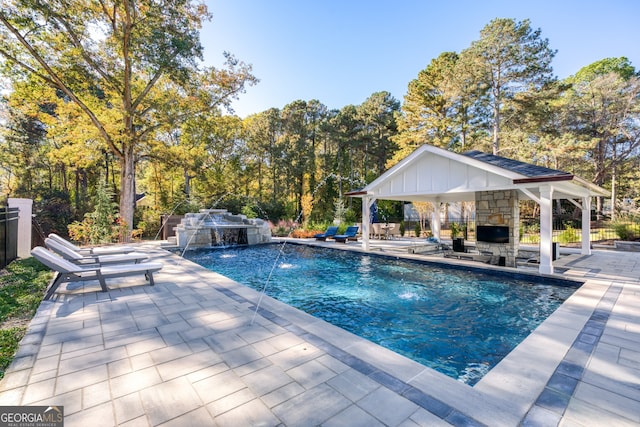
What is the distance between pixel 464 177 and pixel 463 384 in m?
6.97

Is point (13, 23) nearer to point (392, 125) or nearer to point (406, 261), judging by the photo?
point (406, 261)

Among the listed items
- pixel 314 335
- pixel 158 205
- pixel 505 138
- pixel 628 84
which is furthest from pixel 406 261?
pixel 628 84

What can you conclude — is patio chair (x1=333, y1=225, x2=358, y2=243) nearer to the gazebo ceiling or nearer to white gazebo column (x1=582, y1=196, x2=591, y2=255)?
the gazebo ceiling

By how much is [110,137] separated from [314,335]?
14997mm

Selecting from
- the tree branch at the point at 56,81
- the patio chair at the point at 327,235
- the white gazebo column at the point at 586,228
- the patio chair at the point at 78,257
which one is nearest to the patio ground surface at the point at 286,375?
the patio chair at the point at 78,257

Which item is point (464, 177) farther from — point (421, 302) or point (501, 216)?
point (421, 302)

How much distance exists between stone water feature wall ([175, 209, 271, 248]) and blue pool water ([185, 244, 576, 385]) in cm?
380

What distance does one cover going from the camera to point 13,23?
10117mm

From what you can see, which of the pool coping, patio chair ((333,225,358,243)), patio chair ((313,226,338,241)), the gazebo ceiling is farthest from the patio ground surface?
patio chair ((313,226,338,241))

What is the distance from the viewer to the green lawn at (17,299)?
3.05 m

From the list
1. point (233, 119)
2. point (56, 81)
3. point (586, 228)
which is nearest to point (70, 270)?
point (56, 81)

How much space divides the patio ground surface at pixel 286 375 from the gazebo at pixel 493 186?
3.49 metres

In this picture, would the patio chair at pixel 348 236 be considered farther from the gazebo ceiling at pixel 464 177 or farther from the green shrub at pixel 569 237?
the green shrub at pixel 569 237

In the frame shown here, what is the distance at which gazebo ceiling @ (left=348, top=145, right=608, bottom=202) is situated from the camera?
692 centimetres
